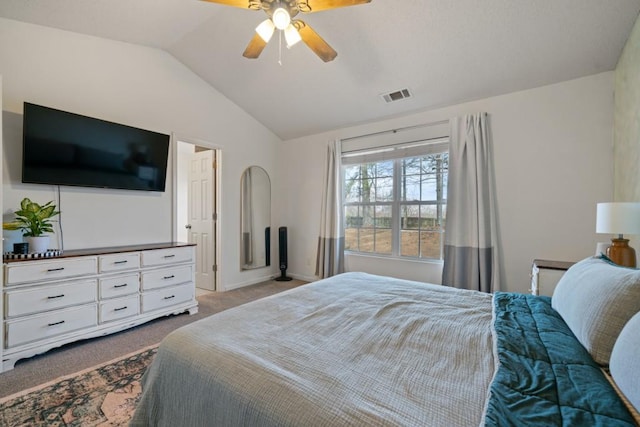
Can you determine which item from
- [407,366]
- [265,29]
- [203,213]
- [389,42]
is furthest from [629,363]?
[203,213]

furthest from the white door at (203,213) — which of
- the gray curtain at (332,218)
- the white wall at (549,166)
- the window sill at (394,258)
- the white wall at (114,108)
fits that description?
the white wall at (549,166)

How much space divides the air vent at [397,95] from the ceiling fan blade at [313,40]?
1365 millimetres

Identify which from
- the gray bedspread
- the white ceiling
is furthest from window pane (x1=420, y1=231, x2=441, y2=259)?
the gray bedspread

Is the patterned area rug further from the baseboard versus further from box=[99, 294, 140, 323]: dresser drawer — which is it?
the baseboard

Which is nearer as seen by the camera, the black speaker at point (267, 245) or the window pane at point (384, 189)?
the window pane at point (384, 189)

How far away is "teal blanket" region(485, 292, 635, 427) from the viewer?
679mm

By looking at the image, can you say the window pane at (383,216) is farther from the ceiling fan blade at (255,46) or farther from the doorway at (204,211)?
the ceiling fan blade at (255,46)

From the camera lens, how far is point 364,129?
4.17 meters

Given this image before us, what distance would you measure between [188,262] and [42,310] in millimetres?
1236

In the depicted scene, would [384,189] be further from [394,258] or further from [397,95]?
[397,95]

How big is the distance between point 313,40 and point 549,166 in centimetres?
266

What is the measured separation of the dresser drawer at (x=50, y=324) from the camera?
6.89ft

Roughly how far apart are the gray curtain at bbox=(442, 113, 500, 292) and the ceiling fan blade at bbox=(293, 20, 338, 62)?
1893mm

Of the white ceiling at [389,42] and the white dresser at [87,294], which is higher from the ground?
the white ceiling at [389,42]
